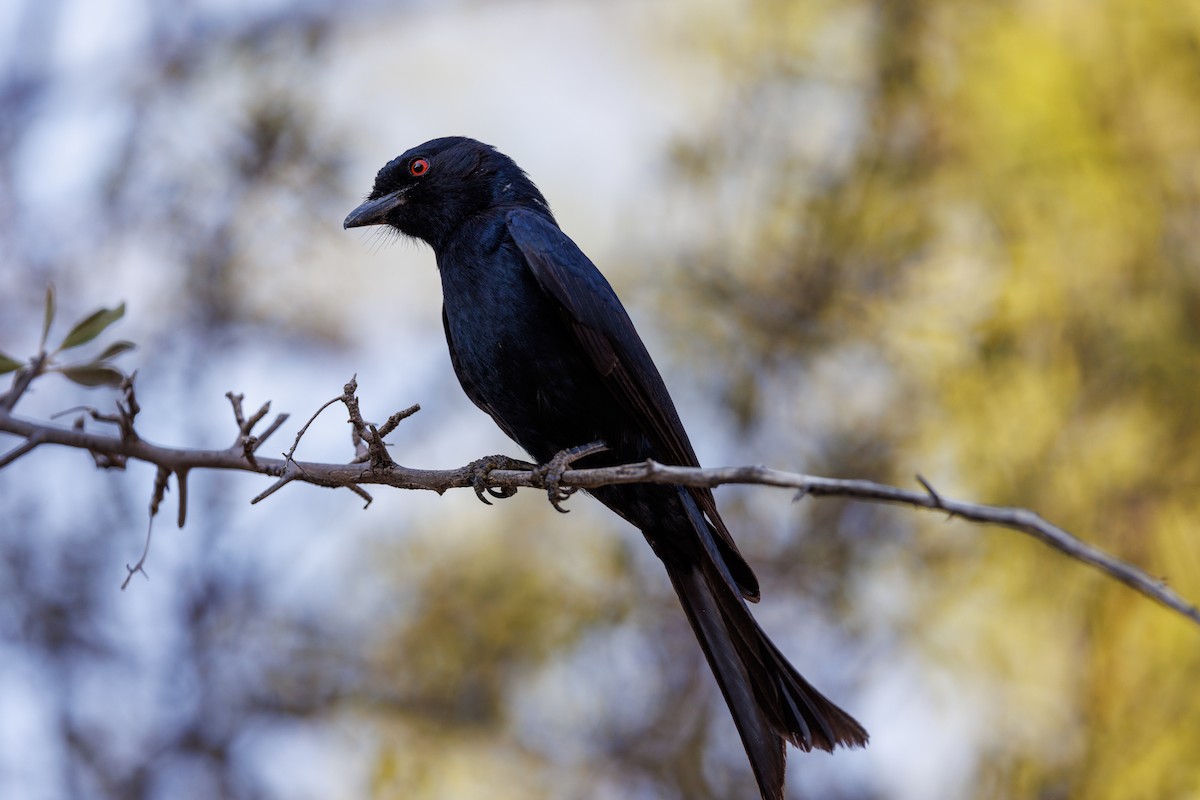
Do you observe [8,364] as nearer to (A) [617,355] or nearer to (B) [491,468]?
(B) [491,468]

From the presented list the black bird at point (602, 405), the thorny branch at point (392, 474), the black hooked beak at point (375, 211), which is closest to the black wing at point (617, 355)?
the black bird at point (602, 405)

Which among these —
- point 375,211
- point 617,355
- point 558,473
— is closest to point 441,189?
point 375,211

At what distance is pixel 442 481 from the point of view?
2818 millimetres

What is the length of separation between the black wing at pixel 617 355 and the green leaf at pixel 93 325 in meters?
1.27

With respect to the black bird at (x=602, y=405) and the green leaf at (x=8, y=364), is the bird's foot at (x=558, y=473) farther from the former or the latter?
the green leaf at (x=8, y=364)

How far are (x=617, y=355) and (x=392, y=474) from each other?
1.01 metres

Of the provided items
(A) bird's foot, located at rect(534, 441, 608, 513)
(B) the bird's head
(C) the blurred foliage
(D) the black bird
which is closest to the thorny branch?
(A) bird's foot, located at rect(534, 441, 608, 513)

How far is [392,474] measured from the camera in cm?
273

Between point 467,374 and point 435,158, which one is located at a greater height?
point 435,158

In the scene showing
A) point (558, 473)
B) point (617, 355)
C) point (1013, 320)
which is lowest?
point (558, 473)

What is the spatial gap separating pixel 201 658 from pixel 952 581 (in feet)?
11.8

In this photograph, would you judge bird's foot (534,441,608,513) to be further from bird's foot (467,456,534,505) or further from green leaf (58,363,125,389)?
green leaf (58,363,125,389)

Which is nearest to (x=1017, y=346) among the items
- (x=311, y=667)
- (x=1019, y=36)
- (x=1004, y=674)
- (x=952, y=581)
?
(x=952, y=581)

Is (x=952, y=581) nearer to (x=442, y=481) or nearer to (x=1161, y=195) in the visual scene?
(x=1161, y=195)
